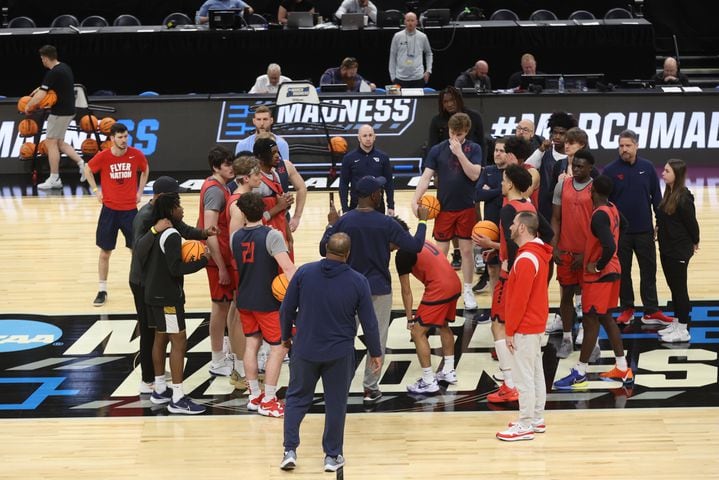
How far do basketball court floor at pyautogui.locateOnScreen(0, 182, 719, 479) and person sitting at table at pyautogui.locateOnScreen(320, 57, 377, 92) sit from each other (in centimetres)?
665

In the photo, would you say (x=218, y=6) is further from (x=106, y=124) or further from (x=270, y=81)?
(x=106, y=124)

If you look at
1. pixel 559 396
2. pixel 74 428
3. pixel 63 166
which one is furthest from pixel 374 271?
pixel 63 166

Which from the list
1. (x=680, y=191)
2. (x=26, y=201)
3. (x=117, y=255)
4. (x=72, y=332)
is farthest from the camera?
(x=26, y=201)

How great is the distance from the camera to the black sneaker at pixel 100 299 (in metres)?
10.4

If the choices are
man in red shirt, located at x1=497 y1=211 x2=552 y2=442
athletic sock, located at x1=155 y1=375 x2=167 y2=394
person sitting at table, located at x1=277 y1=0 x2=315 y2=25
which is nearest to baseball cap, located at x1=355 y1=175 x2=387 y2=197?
man in red shirt, located at x1=497 y1=211 x2=552 y2=442

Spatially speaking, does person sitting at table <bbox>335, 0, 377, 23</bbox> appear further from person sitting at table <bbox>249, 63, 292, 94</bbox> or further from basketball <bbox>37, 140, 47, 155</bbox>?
basketball <bbox>37, 140, 47, 155</bbox>

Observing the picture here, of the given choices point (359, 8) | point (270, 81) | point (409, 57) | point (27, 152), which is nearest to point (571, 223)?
point (270, 81)

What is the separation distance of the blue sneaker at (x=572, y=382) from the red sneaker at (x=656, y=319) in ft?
5.62

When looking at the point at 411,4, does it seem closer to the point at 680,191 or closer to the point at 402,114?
the point at 402,114

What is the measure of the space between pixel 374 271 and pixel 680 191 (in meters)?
3.03

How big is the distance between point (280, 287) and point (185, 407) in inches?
49.2

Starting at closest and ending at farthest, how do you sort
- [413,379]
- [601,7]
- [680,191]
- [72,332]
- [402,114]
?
[413,379] → [680,191] → [72,332] → [402,114] → [601,7]

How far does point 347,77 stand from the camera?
16266mm

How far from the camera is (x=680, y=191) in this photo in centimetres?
899
